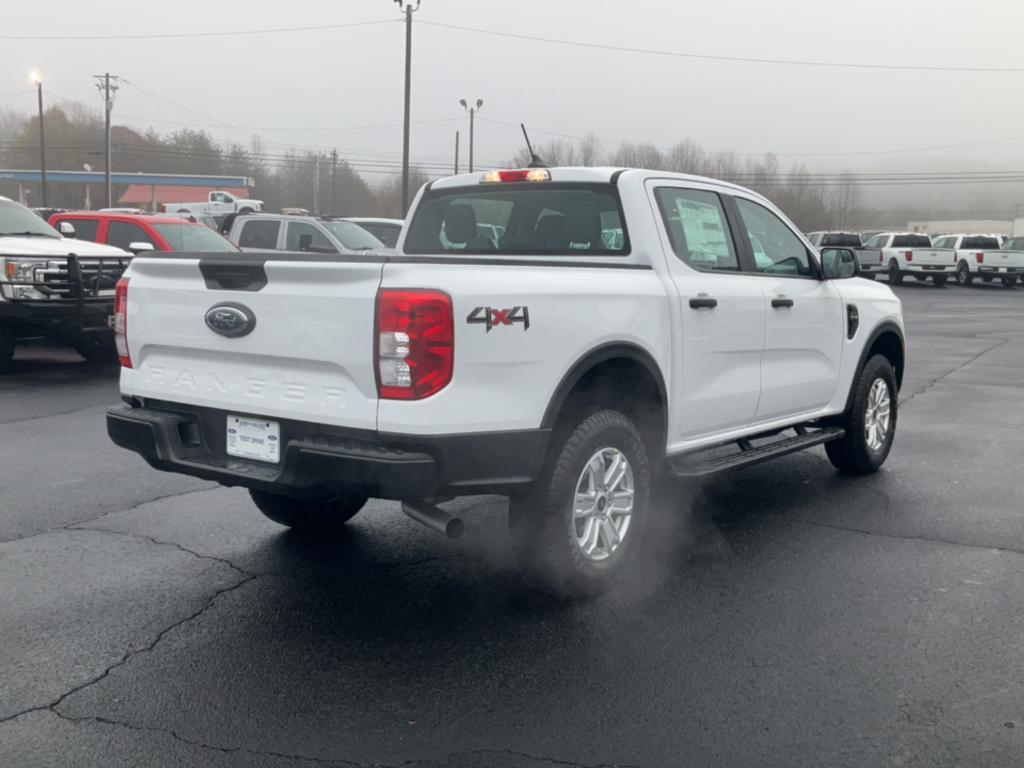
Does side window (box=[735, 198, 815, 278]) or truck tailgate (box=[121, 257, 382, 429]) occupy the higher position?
side window (box=[735, 198, 815, 278])

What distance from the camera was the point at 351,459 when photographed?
3.88 m

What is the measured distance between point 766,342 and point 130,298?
333cm

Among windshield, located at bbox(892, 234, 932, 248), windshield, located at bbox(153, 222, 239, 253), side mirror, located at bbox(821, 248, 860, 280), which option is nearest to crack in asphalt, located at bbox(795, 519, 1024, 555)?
side mirror, located at bbox(821, 248, 860, 280)

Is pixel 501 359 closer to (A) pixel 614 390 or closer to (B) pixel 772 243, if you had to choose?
(A) pixel 614 390

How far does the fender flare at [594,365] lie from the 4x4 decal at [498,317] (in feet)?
1.08

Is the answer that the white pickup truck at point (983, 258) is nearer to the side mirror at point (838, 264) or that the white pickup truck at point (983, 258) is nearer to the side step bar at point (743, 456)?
the side mirror at point (838, 264)

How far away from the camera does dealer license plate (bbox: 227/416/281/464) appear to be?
13.7 feet

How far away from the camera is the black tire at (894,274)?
3872 centimetres

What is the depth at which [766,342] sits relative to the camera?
5.81m

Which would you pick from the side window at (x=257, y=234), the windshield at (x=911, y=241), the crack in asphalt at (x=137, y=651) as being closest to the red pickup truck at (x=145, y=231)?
the side window at (x=257, y=234)

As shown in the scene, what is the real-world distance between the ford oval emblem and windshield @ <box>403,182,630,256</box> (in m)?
1.71

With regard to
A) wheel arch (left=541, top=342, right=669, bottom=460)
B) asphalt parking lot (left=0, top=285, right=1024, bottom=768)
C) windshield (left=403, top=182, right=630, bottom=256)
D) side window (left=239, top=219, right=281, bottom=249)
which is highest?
windshield (left=403, top=182, right=630, bottom=256)

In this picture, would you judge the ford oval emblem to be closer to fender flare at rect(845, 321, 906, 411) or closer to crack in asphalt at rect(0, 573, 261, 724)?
crack in asphalt at rect(0, 573, 261, 724)

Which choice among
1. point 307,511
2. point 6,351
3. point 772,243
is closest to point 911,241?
point 6,351
